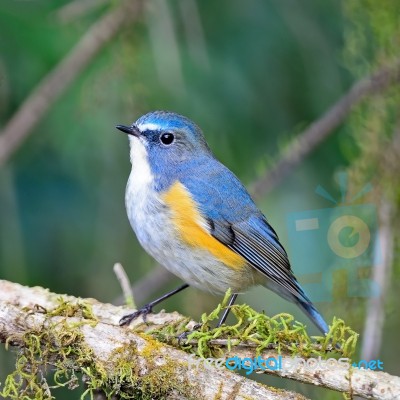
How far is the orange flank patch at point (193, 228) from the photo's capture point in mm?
4145

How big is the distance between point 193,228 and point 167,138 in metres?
0.59

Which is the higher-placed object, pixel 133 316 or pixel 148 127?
pixel 148 127

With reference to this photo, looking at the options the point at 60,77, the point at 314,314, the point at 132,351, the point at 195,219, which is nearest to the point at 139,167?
the point at 195,219

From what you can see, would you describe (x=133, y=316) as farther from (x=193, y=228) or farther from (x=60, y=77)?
(x=60, y=77)

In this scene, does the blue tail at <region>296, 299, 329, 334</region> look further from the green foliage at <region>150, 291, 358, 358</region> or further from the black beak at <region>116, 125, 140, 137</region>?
the black beak at <region>116, 125, 140, 137</region>

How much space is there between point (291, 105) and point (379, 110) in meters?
0.57

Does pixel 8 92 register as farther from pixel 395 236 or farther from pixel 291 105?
pixel 395 236

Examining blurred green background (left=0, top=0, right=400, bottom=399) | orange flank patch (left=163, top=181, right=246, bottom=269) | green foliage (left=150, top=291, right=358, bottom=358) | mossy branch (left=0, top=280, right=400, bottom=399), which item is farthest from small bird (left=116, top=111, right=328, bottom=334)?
mossy branch (left=0, top=280, right=400, bottom=399)

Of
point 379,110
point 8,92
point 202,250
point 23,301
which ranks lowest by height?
point 23,301

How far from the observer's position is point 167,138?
4.54 m

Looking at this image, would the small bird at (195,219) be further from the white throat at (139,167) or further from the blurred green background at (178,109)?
the blurred green background at (178,109)

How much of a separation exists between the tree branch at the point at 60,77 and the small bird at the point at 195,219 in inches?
29.7

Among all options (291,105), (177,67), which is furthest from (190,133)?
(291,105)

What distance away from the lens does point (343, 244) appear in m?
4.98
